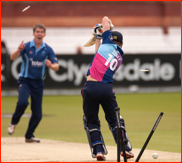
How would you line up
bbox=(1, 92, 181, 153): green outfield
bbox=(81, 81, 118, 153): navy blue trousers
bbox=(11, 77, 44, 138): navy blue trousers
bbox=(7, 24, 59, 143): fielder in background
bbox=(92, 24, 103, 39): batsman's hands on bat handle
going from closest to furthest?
bbox=(81, 81, 118, 153): navy blue trousers < bbox=(92, 24, 103, 39): batsman's hands on bat handle < bbox=(11, 77, 44, 138): navy blue trousers < bbox=(7, 24, 59, 143): fielder in background < bbox=(1, 92, 181, 153): green outfield

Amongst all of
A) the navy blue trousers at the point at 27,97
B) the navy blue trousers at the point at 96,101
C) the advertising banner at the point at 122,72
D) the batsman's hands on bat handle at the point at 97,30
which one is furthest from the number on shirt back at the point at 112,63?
the advertising banner at the point at 122,72

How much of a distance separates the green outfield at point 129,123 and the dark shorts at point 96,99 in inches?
64.9

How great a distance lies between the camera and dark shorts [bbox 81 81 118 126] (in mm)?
5754

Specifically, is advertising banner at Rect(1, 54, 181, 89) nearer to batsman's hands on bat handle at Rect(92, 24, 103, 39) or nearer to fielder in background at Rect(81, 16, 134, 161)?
batsman's hands on bat handle at Rect(92, 24, 103, 39)

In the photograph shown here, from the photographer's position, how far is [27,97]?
7887mm

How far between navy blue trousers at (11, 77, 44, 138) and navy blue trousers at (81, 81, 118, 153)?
2.28 metres

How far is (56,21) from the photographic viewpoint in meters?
31.1

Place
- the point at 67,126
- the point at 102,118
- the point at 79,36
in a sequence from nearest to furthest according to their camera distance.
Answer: the point at 67,126, the point at 102,118, the point at 79,36

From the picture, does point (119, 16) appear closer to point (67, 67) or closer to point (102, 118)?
point (67, 67)

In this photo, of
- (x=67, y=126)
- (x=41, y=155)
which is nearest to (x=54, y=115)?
(x=67, y=126)

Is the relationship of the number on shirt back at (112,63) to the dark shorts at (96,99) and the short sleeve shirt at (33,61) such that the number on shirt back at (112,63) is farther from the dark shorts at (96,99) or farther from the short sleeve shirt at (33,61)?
the short sleeve shirt at (33,61)

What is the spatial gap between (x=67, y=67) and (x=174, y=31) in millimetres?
12361

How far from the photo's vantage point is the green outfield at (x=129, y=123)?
8.22 m

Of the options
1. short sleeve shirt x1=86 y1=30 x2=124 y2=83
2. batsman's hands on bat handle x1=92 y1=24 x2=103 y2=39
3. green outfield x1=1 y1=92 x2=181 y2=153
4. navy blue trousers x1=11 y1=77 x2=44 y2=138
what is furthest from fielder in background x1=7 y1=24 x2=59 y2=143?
short sleeve shirt x1=86 y1=30 x2=124 y2=83
